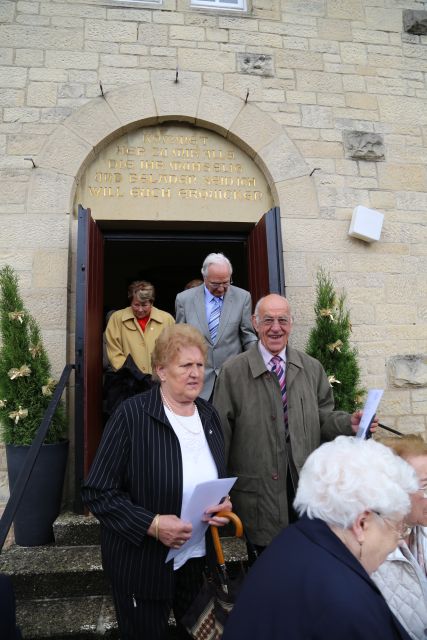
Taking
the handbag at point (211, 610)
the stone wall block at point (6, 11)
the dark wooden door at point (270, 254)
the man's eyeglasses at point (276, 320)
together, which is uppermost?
the stone wall block at point (6, 11)

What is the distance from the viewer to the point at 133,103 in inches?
175

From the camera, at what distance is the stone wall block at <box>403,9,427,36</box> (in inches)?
198

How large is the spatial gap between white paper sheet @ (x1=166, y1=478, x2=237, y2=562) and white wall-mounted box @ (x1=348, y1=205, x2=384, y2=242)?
10.9ft

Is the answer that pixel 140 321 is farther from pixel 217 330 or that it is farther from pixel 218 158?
pixel 218 158

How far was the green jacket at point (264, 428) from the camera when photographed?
2369 millimetres

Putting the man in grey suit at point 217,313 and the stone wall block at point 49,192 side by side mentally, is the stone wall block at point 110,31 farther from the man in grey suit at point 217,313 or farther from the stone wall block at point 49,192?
the man in grey suit at point 217,313

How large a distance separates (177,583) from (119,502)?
0.52 m

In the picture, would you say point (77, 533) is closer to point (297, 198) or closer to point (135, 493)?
point (135, 493)

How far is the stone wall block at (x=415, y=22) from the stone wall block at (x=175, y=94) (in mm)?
2478

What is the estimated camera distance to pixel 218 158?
15.3ft

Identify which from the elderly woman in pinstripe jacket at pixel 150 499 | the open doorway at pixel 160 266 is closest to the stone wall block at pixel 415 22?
the open doorway at pixel 160 266

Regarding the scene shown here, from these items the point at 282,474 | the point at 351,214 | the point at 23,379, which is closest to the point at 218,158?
the point at 351,214

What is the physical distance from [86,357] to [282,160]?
2700 millimetres

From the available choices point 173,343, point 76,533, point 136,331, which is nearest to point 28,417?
point 76,533
